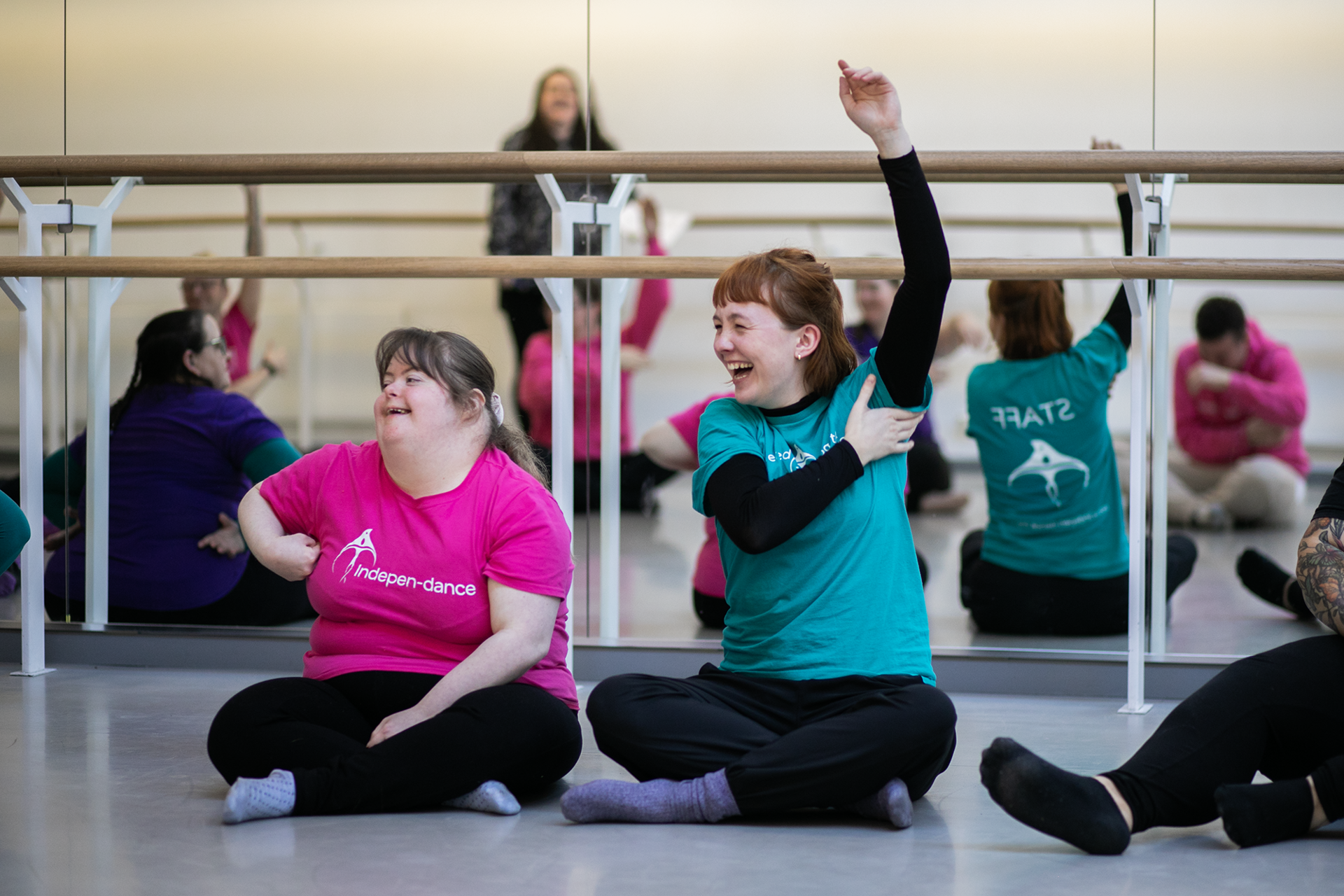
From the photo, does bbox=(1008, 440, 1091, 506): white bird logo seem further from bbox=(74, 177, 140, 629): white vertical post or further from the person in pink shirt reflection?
bbox=(74, 177, 140, 629): white vertical post

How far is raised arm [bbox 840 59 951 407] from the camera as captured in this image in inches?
62.0

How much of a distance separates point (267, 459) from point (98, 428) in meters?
0.37

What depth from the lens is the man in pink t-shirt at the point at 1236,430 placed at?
4.27 metres

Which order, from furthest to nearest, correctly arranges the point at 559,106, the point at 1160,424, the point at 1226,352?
the point at 559,106
the point at 1226,352
the point at 1160,424

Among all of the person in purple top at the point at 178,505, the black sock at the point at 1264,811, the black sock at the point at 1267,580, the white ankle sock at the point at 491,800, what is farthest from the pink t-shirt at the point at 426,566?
the black sock at the point at 1267,580

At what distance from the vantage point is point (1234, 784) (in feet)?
4.94

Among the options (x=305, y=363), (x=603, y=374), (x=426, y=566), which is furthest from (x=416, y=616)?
(x=305, y=363)

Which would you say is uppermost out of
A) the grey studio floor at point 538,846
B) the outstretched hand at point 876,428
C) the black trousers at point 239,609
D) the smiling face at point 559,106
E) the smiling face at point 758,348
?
the smiling face at point 559,106

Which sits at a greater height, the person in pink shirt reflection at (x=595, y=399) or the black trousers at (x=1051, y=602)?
the person in pink shirt reflection at (x=595, y=399)

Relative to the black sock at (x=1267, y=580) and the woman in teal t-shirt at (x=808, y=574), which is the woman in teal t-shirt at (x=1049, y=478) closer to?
the black sock at (x=1267, y=580)

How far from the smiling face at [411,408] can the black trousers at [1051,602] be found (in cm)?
131

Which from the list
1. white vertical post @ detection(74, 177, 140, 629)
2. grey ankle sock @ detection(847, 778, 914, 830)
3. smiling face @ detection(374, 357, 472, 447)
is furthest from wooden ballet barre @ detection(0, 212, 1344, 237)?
grey ankle sock @ detection(847, 778, 914, 830)

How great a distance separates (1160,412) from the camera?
2.54 meters

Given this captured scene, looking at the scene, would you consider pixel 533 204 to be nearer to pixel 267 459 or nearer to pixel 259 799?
pixel 267 459
